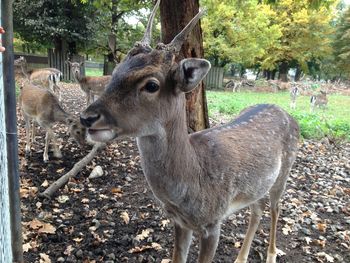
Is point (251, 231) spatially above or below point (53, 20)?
below

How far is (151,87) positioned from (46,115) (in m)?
4.53

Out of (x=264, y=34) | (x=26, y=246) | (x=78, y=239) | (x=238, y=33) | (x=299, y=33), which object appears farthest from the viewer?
(x=299, y=33)

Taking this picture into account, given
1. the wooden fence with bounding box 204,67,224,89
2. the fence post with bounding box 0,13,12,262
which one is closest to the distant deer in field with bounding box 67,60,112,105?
the fence post with bounding box 0,13,12,262

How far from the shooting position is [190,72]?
214 cm

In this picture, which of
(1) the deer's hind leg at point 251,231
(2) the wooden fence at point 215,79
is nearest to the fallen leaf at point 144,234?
(1) the deer's hind leg at point 251,231

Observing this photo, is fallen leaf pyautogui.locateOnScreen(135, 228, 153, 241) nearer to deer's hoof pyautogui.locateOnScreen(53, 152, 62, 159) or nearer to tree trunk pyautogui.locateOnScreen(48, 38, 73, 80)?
deer's hoof pyautogui.locateOnScreen(53, 152, 62, 159)

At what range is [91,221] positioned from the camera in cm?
392

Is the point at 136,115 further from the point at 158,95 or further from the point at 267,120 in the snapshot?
the point at 267,120

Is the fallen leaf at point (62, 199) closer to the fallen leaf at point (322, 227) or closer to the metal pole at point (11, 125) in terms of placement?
the metal pole at point (11, 125)

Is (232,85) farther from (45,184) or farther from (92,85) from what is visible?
(45,184)

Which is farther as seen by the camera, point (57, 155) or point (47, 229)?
point (57, 155)

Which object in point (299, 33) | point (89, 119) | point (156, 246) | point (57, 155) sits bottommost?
point (156, 246)

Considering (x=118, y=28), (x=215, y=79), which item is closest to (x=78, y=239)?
(x=118, y=28)

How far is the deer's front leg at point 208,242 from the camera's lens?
2646mm
